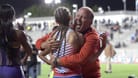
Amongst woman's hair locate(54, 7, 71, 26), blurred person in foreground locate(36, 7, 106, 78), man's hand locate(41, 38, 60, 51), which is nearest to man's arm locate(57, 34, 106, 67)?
blurred person in foreground locate(36, 7, 106, 78)

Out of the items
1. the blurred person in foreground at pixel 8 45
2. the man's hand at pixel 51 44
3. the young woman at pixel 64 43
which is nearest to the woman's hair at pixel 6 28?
the blurred person in foreground at pixel 8 45

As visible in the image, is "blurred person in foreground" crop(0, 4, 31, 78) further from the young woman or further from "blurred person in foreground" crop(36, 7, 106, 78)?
the young woman

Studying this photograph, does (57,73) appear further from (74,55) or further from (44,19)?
(44,19)

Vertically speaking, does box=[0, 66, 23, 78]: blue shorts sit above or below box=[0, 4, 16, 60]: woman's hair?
below

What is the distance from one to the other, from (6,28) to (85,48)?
1.30 metres

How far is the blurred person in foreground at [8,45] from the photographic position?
6.85 metres

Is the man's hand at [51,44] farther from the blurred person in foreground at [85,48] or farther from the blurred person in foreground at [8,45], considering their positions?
the blurred person in foreground at [8,45]

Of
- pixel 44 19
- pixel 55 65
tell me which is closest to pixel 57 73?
pixel 55 65

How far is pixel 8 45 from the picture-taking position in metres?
6.89

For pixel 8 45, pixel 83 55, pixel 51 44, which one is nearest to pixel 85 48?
pixel 83 55

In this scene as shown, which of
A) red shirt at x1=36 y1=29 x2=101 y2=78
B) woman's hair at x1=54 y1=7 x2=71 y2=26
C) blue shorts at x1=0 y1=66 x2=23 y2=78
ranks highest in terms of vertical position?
woman's hair at x1=54 y1=7 x2=71 y2=26

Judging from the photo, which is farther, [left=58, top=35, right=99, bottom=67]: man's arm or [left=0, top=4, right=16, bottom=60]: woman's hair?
[left=0, top=4, right=16, bottom=60]: woman's hair

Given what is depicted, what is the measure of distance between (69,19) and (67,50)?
38 cm

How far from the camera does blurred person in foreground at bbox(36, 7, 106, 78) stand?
20.1 feet
